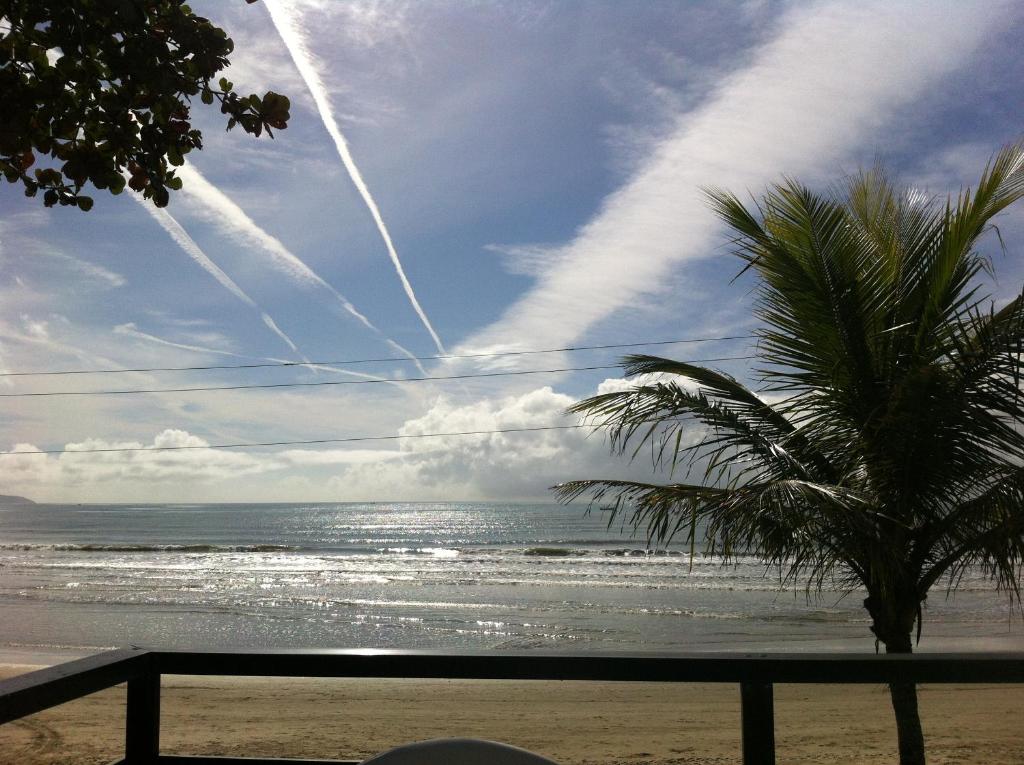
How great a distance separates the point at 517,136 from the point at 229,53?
23.5 ft

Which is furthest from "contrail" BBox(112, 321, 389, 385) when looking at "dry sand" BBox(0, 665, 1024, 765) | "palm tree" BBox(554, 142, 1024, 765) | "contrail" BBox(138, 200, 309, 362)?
"palm tree" BBox(554, 142, 1024, 765)

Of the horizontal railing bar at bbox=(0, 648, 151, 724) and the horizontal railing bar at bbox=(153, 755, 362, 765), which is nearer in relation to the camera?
the horizontal railing bar at bbox=(0, 648, 151, 724)

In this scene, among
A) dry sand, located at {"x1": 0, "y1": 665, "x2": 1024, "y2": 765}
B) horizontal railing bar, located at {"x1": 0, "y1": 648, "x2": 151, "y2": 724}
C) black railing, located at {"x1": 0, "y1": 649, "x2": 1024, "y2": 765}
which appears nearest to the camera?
horizontal railing bar, located at {"x1": 0, "y1": 648, "x2": 151, "y2": 724}

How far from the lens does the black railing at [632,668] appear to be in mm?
1702

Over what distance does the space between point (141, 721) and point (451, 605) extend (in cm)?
1619

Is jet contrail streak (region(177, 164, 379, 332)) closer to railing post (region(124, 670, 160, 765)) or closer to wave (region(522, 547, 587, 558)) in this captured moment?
railing post (region(124, 670, 160, 765))

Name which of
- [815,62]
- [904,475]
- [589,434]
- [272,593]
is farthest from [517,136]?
[272,593]

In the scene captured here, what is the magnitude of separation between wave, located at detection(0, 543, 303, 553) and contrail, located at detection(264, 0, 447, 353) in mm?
16354

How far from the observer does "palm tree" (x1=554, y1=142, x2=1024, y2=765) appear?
13.3 feet

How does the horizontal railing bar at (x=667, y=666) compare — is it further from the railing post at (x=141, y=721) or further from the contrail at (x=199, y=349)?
the contrail at (x=199, y=349)

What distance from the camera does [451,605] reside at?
1756 centimetres

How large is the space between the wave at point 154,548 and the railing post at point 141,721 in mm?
35939

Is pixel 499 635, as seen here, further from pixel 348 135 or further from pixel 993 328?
pixel 993 328

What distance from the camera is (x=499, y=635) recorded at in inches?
552
